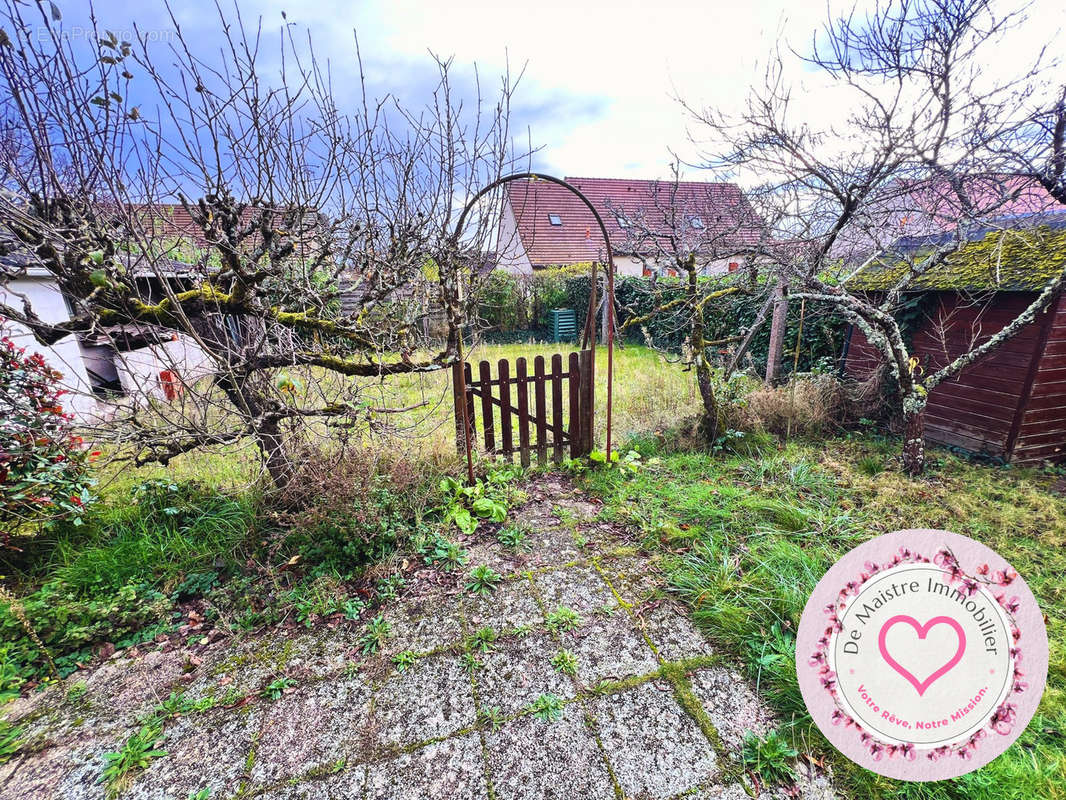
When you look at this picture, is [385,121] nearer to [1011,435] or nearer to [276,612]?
[276,612]

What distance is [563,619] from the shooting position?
2.37m

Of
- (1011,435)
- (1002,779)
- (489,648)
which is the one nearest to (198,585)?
(489,648)

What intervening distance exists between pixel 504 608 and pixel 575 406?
2158 mm

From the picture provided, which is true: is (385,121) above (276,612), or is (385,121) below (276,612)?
above

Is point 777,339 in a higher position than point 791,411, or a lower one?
higher

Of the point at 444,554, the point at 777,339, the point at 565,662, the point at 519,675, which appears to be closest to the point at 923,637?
the point at 565,662

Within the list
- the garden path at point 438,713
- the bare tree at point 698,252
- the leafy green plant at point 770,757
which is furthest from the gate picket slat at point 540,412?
the leafy green plant at point 770,757

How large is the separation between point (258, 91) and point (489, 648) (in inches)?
136

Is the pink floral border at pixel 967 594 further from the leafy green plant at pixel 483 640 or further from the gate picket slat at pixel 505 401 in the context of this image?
the gate picket slat at pixel 505 401

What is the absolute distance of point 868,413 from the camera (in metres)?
5.05

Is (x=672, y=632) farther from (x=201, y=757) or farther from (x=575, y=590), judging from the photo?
(x=201, y=757)

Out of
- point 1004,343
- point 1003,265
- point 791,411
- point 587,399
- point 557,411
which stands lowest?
point 791,411

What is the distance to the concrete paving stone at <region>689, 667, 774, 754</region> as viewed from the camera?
1766mm

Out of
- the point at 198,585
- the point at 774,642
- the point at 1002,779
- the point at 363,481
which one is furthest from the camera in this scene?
the point at 363,481
